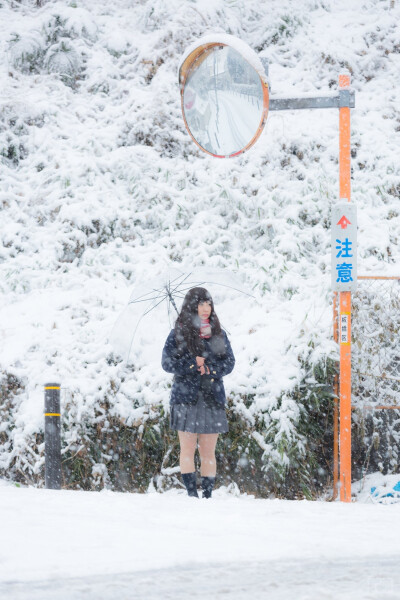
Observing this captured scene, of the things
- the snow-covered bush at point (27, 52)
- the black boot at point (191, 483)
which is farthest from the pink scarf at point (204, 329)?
the snow-covered bush at point (27, 52)

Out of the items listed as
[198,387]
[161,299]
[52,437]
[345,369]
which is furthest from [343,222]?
[52,437]

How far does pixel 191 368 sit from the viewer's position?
4820 millimetres

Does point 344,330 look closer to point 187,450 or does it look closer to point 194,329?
point 194,329

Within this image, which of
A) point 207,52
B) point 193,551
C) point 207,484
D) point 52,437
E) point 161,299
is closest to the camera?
point 193,551

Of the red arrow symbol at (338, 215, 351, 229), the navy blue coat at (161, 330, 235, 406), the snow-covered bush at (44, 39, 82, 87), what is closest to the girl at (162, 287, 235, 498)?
the navy blue coat at (161, 330, 235, 406)

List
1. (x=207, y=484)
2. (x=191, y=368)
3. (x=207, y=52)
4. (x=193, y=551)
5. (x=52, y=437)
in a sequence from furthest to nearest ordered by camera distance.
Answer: (x=52, y=437) → (x=207, y=52) → (x=207, y=484) → (x=191, y=368) → (x=193, y=551)

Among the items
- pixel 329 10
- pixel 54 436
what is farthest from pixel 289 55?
pixel 54 436

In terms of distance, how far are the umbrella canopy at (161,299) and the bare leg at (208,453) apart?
4.03ft

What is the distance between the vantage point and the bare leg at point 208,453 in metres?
4.97

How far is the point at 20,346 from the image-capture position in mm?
7059

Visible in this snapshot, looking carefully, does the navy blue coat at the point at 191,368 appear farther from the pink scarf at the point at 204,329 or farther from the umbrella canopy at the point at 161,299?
the umbrella canopy at the point at 161,299

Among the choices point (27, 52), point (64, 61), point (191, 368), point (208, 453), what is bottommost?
point (208, 453)

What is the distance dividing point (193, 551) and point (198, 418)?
6.90ft

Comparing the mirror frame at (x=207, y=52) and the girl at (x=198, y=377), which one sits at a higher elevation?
the mirror frame at (x=207, y=52)
